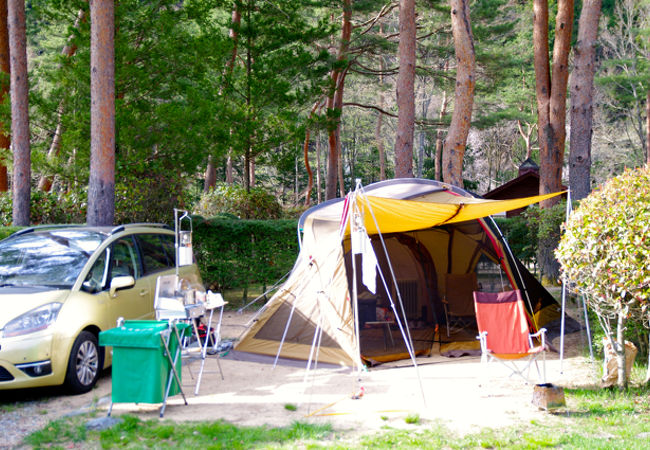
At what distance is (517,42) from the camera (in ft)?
90.3

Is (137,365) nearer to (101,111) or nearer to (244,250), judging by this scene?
(101,111)

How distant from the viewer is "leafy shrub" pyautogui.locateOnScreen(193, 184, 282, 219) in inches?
572

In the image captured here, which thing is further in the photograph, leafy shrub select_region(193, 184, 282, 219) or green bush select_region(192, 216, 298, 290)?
leafy shrub select_region(193, 184, 282, 219)

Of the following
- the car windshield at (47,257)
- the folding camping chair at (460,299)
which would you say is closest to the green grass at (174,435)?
the car windshield at (47,257)

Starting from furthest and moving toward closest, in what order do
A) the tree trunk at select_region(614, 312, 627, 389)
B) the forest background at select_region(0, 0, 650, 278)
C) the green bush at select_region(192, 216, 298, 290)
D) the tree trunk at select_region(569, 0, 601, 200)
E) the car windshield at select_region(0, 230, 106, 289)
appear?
the green bush at select_region(192, 216, 298, 290) < the tree trunk at select_region(569, 0, 601, 200) < the forest background at select_region(0, 0, 650, 278) < the car windshield at select_region(0, 230, 106, 289) < the tree trunk at select_region(614, 312, 627, 389)

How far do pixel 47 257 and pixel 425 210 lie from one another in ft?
12.9

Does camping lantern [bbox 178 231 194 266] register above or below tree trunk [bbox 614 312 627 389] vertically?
above

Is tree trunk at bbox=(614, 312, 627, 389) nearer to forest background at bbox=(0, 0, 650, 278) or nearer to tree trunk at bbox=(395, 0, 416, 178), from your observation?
forest background at bbox=(0, 0, 650, 278)

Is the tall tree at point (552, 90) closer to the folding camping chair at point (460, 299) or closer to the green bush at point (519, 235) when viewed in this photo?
the green bush at point (519, 235)

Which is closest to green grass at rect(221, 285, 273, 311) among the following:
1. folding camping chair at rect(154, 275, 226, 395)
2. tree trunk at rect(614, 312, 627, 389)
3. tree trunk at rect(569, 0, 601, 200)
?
folding camping chair at rect(154, 275, 226, 395)

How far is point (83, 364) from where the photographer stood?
17.3 feet

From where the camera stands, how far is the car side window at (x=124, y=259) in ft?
19.8

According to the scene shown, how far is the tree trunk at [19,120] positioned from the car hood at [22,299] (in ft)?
17.4

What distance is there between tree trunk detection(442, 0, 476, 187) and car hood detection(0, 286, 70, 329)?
705cm
